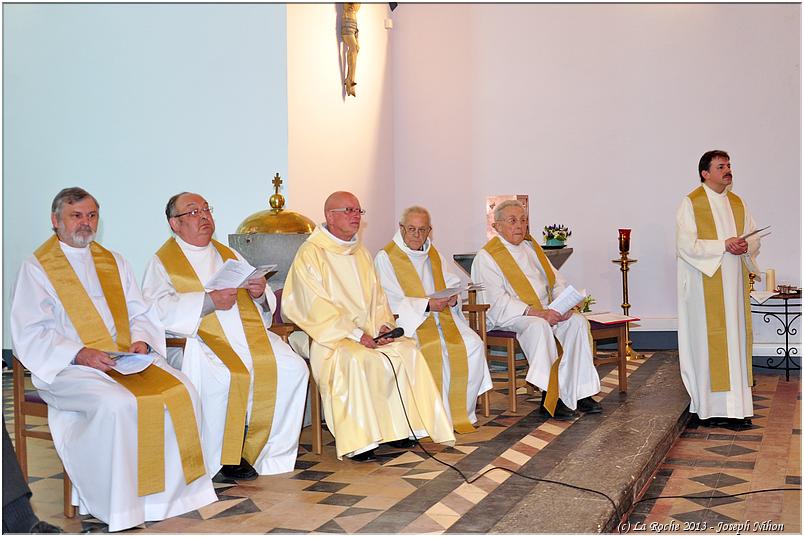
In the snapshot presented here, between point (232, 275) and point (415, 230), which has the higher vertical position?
point (415, 230)

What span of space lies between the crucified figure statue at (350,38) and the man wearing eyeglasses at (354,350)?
333 cm

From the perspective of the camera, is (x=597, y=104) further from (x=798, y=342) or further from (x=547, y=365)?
(x=547, y=365)

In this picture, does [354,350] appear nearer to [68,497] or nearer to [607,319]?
[68,497]

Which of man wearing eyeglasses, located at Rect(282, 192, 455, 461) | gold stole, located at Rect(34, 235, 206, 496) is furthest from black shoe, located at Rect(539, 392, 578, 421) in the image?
gold stole, located at Rect(34, 235, 206, 496)

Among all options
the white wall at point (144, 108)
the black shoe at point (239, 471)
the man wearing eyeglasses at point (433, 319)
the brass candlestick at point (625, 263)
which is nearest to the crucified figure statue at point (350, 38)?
the white wall at point (144, 108)

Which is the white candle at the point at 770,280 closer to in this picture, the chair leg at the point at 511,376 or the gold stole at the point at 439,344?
the chair leg at the point at 511,376

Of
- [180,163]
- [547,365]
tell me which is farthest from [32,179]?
[547,365]

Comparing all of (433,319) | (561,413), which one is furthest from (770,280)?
(433,319)

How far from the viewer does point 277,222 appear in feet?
21.0

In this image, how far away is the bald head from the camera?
5.66 m

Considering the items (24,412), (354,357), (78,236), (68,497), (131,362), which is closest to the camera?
(68,497)

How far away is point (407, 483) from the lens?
4.72m

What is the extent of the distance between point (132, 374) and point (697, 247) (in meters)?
3.78

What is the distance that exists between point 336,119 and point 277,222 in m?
2.51
